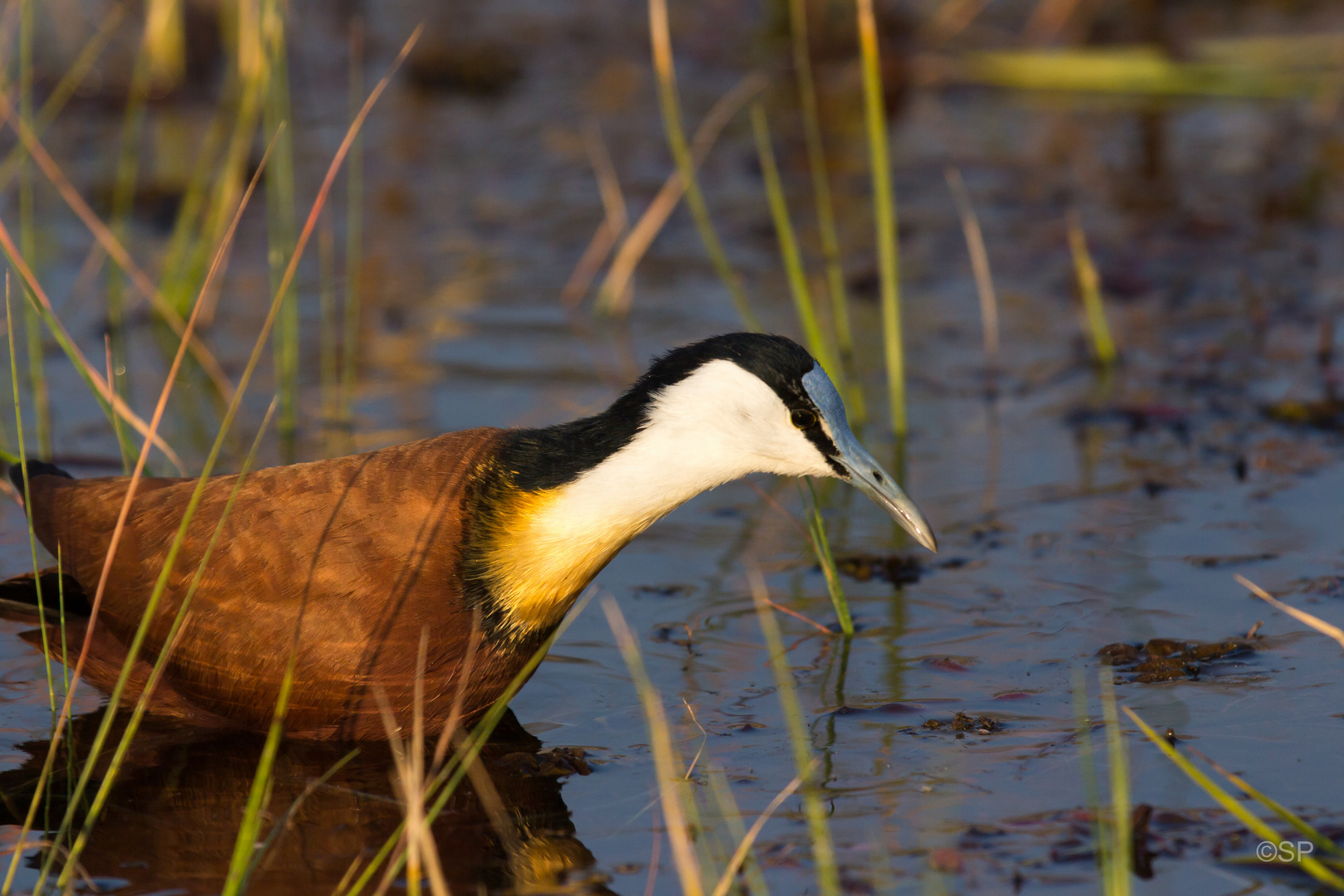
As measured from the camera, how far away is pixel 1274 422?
6.41 metres

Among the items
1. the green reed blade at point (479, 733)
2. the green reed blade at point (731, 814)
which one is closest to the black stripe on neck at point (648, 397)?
the green reed blade at point (479, 733)

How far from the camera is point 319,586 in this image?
4227mm

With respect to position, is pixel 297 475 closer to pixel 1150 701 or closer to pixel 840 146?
pixel 1150 701

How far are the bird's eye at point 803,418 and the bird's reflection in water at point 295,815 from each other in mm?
1096

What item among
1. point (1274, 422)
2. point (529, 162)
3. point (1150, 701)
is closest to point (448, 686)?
point (1150, 701)

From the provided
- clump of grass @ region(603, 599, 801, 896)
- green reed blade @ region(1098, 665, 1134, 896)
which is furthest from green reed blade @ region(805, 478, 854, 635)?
green reed blade @ region(1098, 665, 1134, 896)

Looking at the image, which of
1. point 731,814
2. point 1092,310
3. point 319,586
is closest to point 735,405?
point 731,814

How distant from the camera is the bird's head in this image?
421 centimetres

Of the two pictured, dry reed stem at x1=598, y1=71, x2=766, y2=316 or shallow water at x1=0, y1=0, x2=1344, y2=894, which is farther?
dry reed stem at x1=598, y1=71, x2=766, y2=316

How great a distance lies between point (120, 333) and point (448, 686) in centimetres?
340

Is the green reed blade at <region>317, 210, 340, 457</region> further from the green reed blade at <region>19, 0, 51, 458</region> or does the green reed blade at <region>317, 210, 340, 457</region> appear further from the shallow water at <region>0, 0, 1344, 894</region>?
the green reed blade at <region>19, 0, 51, 458</region>

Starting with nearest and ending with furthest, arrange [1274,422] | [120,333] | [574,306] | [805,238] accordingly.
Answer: [1274,422], [120,333], [574,306], [805,238]

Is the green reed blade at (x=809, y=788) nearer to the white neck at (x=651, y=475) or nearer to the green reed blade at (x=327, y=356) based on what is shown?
the white neck at (x=651, y=475)

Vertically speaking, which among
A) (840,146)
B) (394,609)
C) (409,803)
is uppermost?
(840,146)
